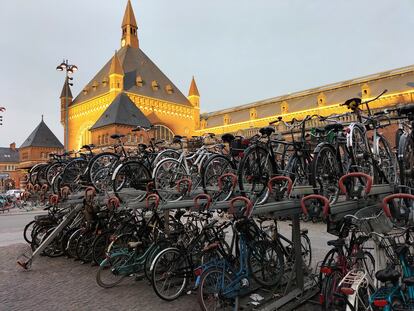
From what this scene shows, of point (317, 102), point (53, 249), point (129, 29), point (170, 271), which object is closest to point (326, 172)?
point (170, 271)

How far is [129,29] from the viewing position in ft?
225

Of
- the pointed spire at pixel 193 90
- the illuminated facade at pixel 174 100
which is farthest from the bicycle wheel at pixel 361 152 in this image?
the pointed spire at pixel 193 90

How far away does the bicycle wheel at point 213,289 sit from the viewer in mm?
4984

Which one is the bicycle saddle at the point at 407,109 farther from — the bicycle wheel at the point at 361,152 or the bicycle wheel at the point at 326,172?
the bicycle wheel at the point at 326,172

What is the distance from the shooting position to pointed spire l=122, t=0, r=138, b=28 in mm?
69875

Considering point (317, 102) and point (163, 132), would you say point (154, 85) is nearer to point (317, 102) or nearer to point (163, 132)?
point (163, 132)

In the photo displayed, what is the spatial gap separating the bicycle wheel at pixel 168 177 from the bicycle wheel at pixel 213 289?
1665mm

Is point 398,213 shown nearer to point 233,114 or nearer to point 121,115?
point 121,115

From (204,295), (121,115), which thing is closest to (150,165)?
(204,295)

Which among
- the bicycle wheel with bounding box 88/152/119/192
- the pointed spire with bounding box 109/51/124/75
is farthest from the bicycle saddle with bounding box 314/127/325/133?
the pointed spire with bounding box 109/51/124/75

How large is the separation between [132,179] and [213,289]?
8.51ft

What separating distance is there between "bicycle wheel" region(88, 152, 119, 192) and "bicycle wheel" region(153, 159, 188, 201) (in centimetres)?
151

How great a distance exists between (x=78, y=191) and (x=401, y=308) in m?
7.34

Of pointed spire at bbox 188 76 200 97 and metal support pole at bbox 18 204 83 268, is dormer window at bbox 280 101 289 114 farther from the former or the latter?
metal support pole at bbox 18 204 83 268
